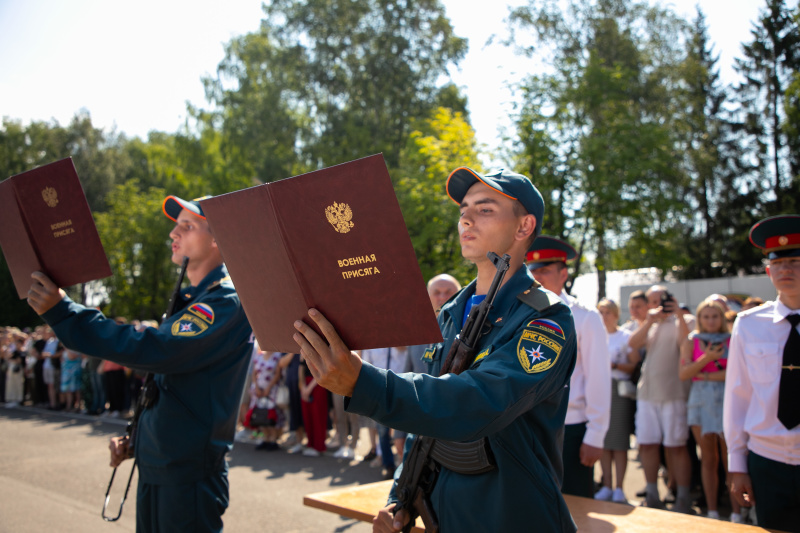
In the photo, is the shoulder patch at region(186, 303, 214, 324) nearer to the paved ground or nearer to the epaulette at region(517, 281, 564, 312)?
the epaulette at region(517, 281, 564, 312)

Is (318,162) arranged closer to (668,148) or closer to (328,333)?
(668,148)

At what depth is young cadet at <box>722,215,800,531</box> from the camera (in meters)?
3.26

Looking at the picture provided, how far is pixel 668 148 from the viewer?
18219mm

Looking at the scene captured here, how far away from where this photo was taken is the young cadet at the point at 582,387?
13.7ft

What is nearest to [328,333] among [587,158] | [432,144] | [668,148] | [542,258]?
[542,258]

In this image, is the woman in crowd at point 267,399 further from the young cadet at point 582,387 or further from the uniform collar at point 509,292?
the uniform collar at point 509,292

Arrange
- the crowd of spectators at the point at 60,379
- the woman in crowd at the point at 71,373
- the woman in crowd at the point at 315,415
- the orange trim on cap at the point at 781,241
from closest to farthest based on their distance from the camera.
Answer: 1. the orange trim on cap at the point at 781,241
2. the woman in crowd at the point at 315,415
3. the crowd of spectators at the point at 60,379
4. the woman in crowd at the point at 71,373

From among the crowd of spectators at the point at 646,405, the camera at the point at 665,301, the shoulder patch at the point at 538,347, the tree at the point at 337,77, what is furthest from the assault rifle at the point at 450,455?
the tree at the point at 337,77

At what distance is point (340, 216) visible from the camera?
5.32 ft

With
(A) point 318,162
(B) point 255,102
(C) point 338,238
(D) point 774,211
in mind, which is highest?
(B) point 255,102

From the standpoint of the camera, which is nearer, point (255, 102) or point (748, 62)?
point (255, 102)

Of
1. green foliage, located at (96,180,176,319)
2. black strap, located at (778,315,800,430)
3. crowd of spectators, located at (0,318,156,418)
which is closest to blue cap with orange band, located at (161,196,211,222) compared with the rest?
black strap, located at (778,315,800,430)

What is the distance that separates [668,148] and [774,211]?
553 inches

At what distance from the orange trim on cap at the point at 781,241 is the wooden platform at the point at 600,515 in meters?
1.62
